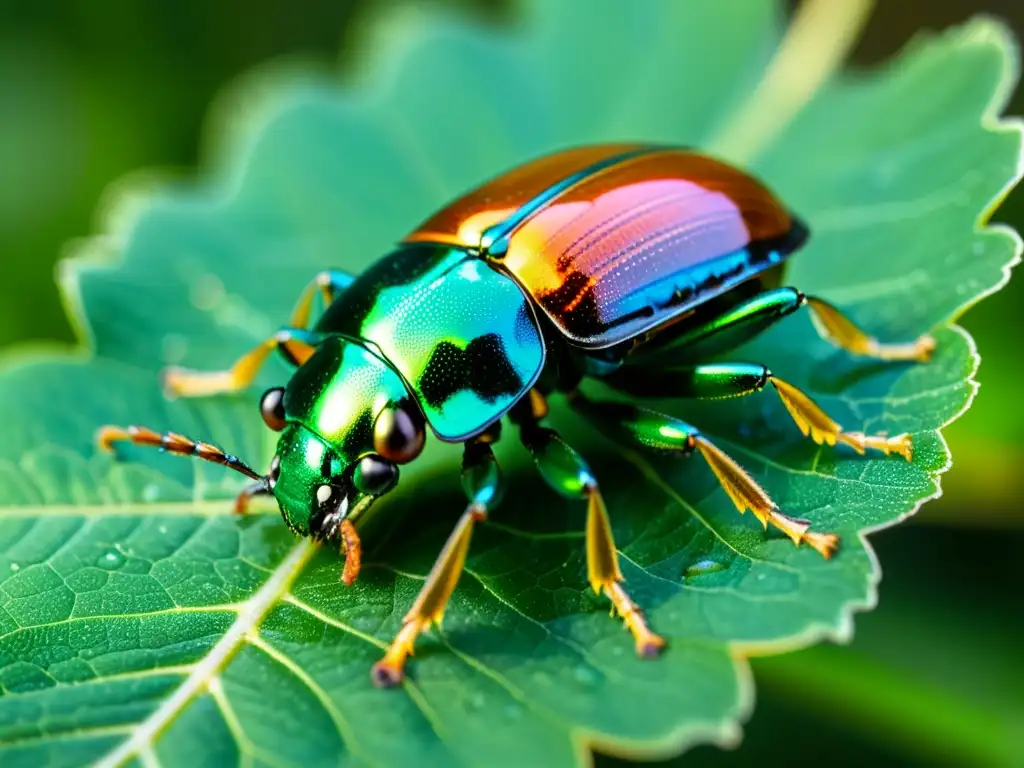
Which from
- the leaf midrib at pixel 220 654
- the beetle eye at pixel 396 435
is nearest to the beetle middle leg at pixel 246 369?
the beetle eye at pixel 396 435

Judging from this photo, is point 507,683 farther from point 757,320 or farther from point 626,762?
point 626,762

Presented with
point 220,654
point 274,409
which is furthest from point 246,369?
point 220,654

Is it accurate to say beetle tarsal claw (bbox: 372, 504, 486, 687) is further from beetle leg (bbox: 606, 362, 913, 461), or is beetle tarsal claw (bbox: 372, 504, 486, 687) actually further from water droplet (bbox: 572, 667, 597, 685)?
beetle leg (bbox: 606, 362, 913, 461)

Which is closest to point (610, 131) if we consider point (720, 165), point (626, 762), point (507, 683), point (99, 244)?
point (720, 165)

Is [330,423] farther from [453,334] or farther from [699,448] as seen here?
[699,448]

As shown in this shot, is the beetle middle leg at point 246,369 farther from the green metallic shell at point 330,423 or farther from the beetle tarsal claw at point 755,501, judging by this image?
the beetle tarsal claw at point 755,501
